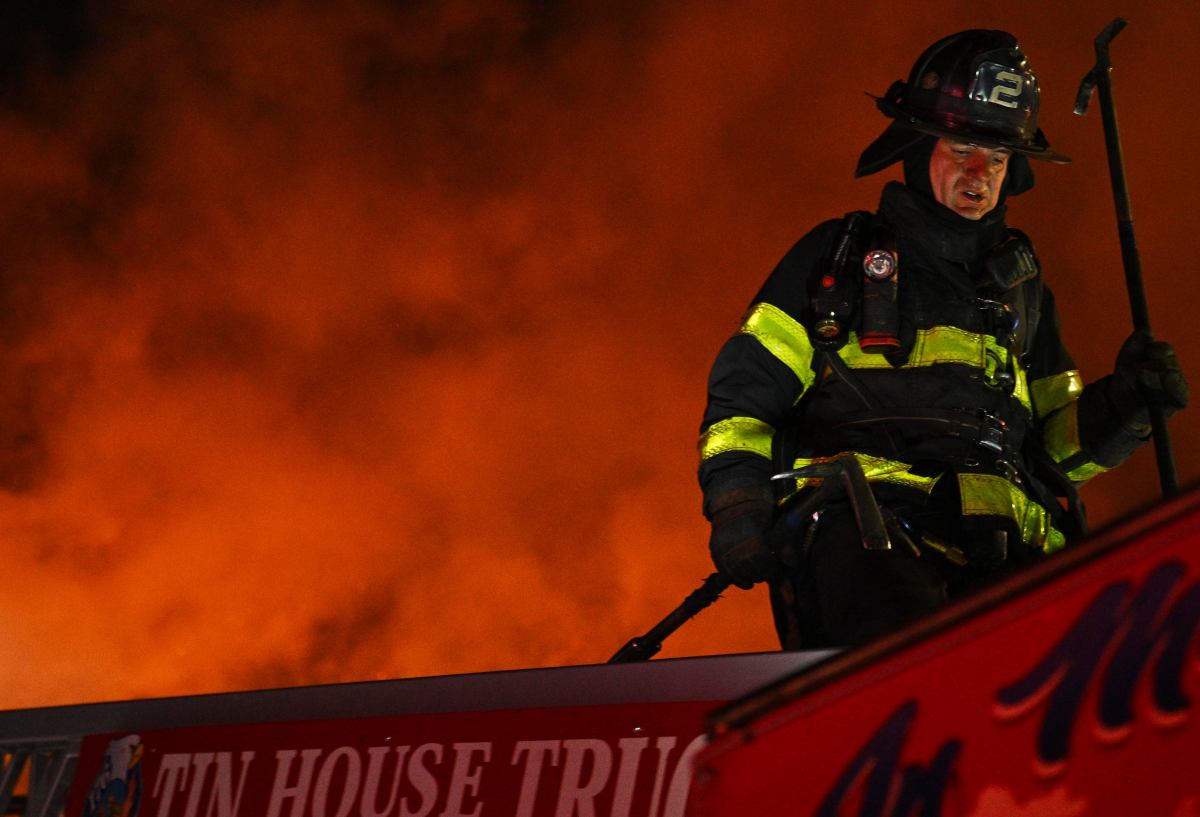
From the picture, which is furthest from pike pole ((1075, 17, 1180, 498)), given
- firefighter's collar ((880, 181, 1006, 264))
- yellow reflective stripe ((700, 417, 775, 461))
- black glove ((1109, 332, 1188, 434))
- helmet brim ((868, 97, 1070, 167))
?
yellow reflective stripe ((700, 417, 775, 461))

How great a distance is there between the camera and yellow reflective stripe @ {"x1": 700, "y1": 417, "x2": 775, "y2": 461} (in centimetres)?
370

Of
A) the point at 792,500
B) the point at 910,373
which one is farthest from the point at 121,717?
the point at 910,373

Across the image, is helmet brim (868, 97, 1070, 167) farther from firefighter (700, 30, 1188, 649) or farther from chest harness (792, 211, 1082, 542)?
chest harness (792, 211, 1082, 542)

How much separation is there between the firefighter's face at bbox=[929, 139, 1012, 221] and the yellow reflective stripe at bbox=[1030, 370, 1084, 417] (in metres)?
0.53

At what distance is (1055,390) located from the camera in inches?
161

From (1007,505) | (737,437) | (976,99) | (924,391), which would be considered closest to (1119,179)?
(976,99)

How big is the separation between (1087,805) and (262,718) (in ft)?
7.47

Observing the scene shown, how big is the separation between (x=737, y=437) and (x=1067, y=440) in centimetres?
98

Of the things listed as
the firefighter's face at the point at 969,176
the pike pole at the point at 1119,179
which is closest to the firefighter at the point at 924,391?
the firefighter's face at the point at 969,176

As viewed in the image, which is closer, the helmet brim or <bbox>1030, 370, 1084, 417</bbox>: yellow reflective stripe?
the helmet brim

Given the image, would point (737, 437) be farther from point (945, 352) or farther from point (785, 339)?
point (945, 352)

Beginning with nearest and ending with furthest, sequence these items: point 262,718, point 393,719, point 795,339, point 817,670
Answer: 1. point 817,670
2. point 393,719
3. point 262,718
4. point 795,339

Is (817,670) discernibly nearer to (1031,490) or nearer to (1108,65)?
(1031,490)

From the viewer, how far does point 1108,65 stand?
4449 millimetres
